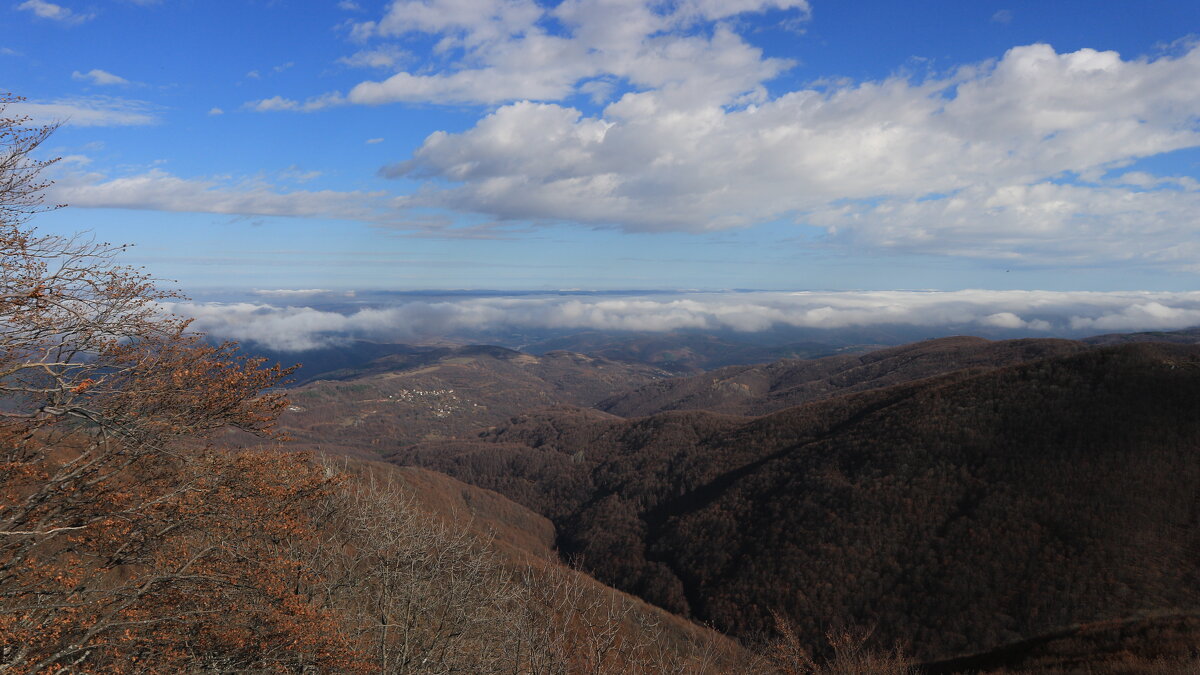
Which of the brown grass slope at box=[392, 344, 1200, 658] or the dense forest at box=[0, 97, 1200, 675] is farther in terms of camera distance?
the brown grass slope at box=[392, 344, 1200, 658]

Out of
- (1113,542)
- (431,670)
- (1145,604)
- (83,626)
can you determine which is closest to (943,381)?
(1113,542)

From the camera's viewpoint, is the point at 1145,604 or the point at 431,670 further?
the point at 1145,604

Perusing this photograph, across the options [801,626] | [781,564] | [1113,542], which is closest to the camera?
[1113,542]

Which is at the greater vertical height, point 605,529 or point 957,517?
point 957,517

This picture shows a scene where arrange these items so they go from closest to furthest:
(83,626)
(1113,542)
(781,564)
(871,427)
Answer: (83,626) < (1113,542) < (781,564) < (871,427)

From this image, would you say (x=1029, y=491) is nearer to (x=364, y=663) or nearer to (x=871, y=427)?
(x=871, y=427)

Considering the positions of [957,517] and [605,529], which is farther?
[605,529]

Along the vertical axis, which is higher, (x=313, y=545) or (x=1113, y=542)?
(x=313, y=545)

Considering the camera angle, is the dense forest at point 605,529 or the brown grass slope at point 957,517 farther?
the brown grass slope at point 957,517
